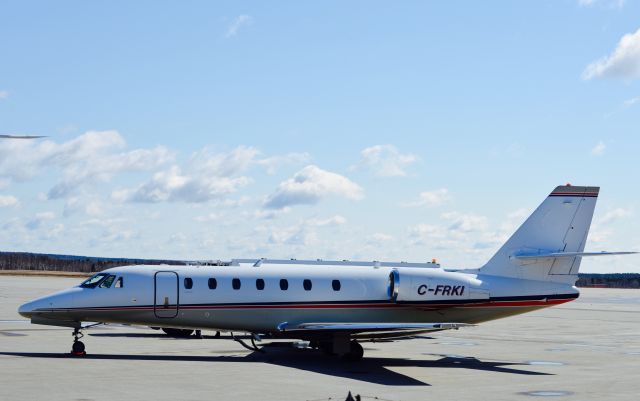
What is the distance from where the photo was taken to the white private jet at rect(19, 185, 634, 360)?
26.1 metres

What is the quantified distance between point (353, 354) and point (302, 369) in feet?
10.2

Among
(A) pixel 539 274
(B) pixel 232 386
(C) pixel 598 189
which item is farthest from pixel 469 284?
(B) pixel 232 386

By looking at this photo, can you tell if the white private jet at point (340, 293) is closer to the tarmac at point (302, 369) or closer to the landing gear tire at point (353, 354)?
the landing gear tire at point (353, 354)

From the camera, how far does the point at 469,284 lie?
2800 centimetres

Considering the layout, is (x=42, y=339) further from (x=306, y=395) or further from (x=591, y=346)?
(x=591, y=346)

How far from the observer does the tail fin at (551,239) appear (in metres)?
28.6

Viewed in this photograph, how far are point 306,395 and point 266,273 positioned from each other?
8.88 meters

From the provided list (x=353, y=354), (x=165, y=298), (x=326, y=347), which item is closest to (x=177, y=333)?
(x=165, y=298)

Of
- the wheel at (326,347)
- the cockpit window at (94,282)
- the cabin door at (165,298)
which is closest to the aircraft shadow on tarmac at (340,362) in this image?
the wheel at (326,347)

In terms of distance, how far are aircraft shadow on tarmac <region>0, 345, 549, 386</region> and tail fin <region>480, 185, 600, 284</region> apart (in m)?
3.14

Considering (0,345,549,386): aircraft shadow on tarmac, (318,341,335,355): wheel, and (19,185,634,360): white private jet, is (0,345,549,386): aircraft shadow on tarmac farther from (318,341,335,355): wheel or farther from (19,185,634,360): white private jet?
(19,185,634,360): white private jet

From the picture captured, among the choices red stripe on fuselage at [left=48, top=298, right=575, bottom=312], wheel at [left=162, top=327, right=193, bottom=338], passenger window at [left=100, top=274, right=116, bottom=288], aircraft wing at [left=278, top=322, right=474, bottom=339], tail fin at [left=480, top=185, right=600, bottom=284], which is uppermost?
tail fin at [left=480, top=185, right=600, bottom=284]

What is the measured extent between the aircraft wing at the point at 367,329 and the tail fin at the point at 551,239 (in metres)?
4.96

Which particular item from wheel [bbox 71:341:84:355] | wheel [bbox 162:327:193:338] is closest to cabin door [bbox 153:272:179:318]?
wheel [bbox 71:341:84:355]
